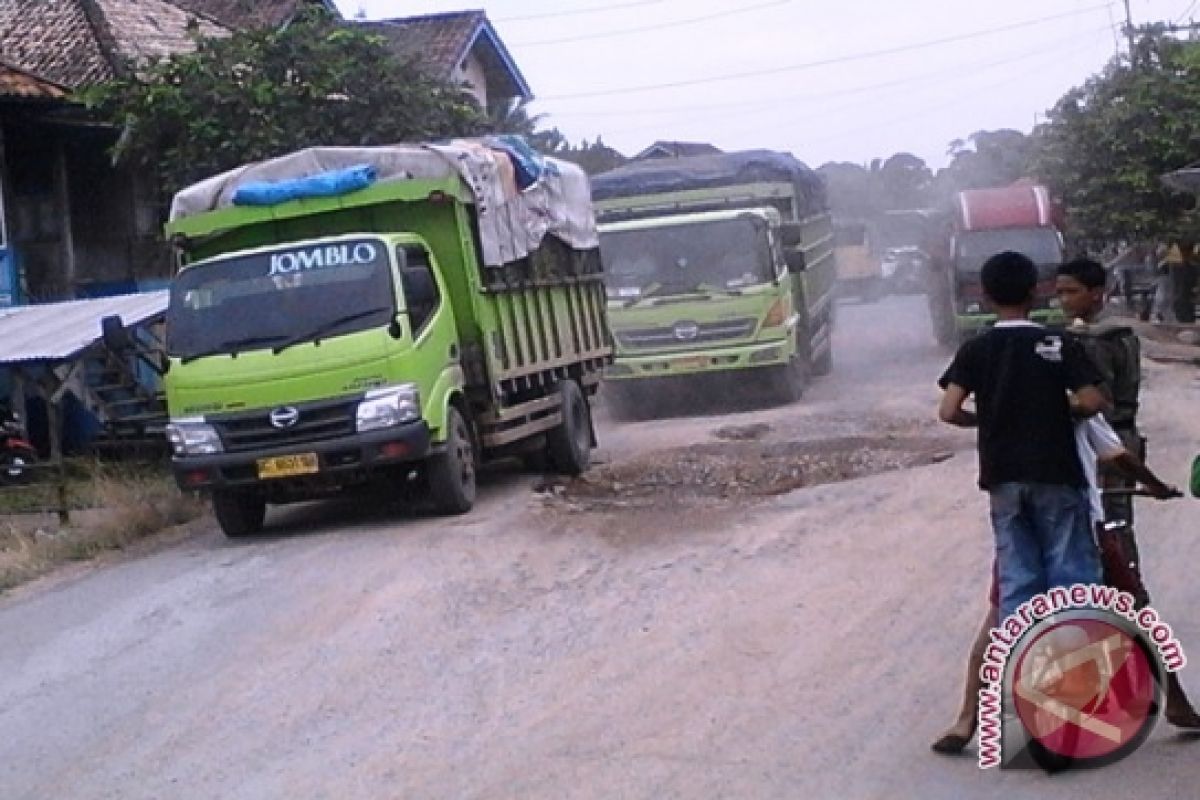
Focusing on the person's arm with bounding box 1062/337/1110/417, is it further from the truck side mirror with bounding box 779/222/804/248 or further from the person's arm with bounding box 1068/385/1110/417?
the truck side mirror with bounding box 779/222/804/248

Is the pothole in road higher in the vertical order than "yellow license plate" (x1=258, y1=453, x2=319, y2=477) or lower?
lower

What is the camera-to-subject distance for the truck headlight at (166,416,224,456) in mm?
13023

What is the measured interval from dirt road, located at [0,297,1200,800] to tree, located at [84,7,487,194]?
8.45 meters

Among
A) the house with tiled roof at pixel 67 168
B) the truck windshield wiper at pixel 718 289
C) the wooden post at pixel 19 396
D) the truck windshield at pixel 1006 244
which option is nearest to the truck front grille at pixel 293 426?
the wooden post at pixel 19 396

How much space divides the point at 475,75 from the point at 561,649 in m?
30.5

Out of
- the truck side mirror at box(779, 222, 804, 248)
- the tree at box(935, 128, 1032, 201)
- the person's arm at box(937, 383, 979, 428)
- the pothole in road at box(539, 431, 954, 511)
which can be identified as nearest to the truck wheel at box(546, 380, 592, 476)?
the pothole in road at box(539, 431, 954, 511)

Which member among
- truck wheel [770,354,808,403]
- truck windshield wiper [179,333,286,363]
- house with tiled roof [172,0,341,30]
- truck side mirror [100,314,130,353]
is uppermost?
house with tiled roof [172,0,341,30]

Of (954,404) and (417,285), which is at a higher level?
(417,285)

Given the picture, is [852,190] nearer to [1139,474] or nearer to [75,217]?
[75,217]

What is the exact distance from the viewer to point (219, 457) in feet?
42.5

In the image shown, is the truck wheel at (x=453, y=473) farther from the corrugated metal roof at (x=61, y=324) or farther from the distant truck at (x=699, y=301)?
the distant truck at (x=699, y=301)

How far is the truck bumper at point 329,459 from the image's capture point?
12.7 m

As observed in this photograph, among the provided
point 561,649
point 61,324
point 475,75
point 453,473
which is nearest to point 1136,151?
point 475,75

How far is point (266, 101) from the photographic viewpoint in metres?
21.8
